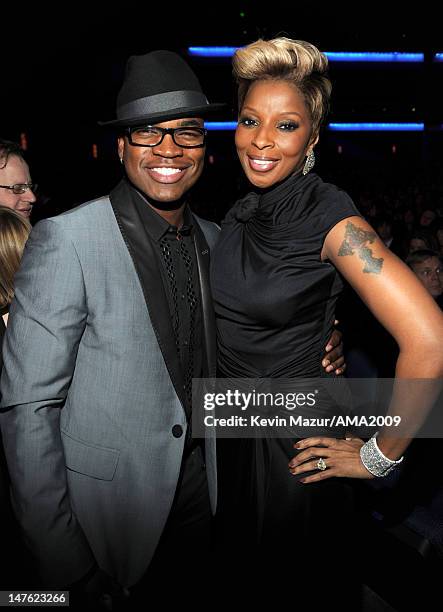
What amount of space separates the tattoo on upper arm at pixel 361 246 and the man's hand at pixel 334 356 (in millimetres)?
378

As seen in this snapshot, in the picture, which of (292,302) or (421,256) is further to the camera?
(421,256)

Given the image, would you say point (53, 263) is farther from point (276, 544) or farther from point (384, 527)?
point (384, 527)

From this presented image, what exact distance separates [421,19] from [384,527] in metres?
15.1

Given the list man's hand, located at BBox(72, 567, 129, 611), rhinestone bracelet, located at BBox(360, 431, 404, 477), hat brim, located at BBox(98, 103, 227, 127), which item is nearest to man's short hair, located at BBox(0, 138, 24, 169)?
hat brim, located at BBox(98, 103, 227, 127)

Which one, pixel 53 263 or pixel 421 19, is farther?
pixel 421 19

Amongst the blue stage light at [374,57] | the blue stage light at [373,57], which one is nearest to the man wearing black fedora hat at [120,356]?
the blue stage light at [373,57]

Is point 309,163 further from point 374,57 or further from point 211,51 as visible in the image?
point 374,57

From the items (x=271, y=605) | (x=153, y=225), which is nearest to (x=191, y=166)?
(x=153, y=225)

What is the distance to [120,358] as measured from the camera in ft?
5.20

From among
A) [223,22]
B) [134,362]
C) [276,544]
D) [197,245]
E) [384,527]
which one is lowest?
[384,527]

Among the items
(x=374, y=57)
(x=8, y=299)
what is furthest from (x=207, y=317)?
(x=374, y=57)

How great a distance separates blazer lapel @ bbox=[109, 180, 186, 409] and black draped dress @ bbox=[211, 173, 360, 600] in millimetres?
298

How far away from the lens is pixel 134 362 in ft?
5.26

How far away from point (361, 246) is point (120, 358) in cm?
74
